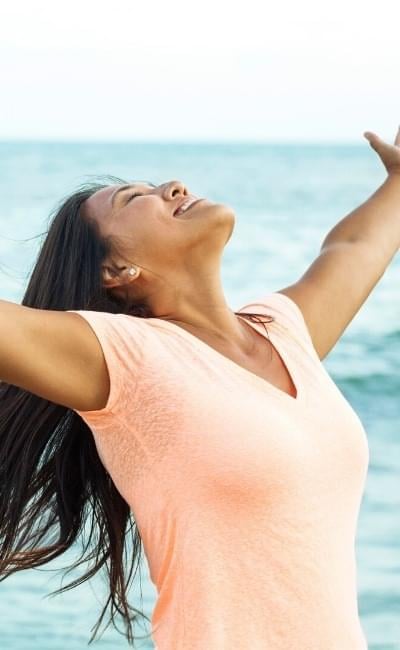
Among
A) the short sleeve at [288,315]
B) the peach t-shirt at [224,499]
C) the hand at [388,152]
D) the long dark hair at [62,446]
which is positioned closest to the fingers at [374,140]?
the hand at [388,152]

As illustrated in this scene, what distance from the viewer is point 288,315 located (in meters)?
2.58

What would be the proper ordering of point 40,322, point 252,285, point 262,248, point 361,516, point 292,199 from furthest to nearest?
point 292,199 → point 262,248 → point 252,285 → point 361,516 → point 40,322

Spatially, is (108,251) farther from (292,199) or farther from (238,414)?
(292,199)

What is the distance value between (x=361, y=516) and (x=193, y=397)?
4.10 metres

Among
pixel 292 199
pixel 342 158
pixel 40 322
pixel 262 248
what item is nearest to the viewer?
pixel 40 322

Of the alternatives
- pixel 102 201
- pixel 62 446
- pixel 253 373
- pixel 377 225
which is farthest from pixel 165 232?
pixel 377 225

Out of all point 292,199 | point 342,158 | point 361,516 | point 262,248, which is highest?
point 361,516

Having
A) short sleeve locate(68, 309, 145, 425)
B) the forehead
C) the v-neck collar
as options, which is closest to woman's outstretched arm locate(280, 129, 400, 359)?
the v-neck collar

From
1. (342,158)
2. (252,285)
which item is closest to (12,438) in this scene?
(252,285)

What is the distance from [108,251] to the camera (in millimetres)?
2463

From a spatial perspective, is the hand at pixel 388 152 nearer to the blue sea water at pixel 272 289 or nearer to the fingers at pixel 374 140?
the fingers at pixel 374 140

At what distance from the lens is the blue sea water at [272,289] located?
201 inches

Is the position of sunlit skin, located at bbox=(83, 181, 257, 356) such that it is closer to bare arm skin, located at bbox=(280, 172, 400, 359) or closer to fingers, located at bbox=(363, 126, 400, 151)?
bare arm skin, located at bbox=(280, 172, 400, 359)

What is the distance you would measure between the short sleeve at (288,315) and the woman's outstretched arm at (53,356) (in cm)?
45
